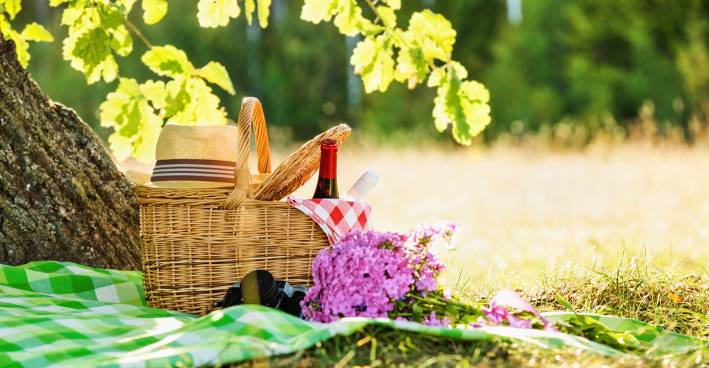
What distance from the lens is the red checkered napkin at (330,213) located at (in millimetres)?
2646

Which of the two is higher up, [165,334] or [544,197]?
[544,197]

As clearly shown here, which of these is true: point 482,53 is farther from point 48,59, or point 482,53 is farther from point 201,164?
point 201,164

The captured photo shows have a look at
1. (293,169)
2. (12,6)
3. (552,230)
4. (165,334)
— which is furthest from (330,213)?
(552,230)

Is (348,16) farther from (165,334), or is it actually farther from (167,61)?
(165,334)

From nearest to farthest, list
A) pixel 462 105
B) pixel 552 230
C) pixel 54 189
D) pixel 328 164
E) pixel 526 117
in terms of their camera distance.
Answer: pixel 328 164 → pixel 462 105 → pixel 54 189 → pixel 552 230 → pixel 526 117

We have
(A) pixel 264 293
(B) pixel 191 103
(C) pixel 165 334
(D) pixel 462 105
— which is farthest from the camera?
(B) pixel 191 103

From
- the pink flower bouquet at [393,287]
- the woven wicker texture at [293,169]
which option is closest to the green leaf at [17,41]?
the woven wicker texture at [293,169]

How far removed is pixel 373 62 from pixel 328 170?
0.68 m

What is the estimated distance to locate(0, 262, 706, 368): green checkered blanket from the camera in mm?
2033

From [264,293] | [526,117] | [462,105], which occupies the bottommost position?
[264,293]

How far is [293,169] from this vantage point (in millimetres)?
2664

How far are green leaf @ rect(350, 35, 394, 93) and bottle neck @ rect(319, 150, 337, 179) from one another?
0.59 meters

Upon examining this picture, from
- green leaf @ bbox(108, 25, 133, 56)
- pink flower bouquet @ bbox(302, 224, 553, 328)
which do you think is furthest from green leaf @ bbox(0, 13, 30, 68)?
pink flower bouquet @ bbox(302, 224, 553, 328)

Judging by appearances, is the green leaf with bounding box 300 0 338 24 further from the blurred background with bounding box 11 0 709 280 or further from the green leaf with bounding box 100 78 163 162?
the blurred background with bounding box 11 0 709 280
